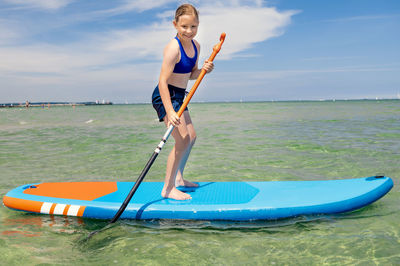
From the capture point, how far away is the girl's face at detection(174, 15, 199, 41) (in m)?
3.16

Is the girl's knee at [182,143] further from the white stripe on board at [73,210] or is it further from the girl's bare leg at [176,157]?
the white stripe on board at [73,210]

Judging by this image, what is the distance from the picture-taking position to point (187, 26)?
319cm

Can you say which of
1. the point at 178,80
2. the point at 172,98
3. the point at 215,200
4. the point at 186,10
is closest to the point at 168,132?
the point at 172,98

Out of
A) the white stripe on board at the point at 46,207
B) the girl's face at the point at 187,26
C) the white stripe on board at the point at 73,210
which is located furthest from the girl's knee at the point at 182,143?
the white stripe on board at the point at 46,207

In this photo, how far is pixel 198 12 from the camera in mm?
3252

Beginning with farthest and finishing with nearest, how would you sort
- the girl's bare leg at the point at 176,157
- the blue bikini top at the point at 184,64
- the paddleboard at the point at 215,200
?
the girl's bare leg at the point at 176,157, the blue bikini top at the point at 184,64, the paddleboard at the point at 215,200

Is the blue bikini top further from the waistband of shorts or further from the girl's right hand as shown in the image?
the girl's right hand

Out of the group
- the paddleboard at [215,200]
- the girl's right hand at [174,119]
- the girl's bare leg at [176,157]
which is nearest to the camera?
the girl's right hand at [174,119]

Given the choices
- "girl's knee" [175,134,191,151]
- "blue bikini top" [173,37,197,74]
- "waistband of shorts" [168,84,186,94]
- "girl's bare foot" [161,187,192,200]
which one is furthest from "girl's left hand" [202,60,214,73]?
"girl's bare foot" [161,187,192,200]

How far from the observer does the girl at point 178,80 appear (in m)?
3.17

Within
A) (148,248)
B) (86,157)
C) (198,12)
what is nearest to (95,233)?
(148,248)

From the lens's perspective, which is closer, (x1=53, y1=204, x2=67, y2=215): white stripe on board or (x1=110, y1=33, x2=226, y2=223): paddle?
(x1=110, y1=33, x2=226, y2=223): paddle

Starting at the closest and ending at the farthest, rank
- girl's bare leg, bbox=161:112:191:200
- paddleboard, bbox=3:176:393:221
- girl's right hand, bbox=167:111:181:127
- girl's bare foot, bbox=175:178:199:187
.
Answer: girl's right hand, bbox=167:111:181:127, paddleboard, bbox=3:176:393:221, girl's bare leg, bbox=161:112:191:200, girl's bare foot, bbox=175:178:199:187

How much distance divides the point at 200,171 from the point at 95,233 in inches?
114
